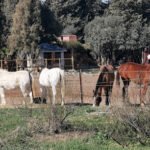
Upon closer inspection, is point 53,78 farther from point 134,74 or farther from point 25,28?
point 25,28

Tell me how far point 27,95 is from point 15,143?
905cm

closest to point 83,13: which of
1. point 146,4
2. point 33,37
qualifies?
point 146,4

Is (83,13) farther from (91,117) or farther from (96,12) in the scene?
(91,117)

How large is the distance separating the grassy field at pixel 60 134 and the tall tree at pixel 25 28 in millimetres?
42055

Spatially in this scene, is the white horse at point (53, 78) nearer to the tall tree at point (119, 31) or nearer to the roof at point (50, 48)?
the roof at point (50, 48)

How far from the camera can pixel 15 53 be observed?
56375 mm

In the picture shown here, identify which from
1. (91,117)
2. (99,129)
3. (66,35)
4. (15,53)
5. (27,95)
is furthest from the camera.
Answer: (66,35)

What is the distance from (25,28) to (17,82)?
3760cm

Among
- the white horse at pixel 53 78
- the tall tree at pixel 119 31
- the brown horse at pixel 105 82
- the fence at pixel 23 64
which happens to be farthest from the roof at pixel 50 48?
the brown horse at pixel 105 82

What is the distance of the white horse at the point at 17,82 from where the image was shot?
18803 mm

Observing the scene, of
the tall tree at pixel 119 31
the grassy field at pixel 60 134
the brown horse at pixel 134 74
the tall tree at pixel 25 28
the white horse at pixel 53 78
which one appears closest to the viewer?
the grassy field at pixel 60 134

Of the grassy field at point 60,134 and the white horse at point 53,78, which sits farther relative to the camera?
the white horse at point 53,78

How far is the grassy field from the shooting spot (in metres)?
9.74

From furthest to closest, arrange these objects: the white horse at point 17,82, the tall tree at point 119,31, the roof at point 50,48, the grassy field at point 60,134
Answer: the tall tree at point 119,31
the roof at point 50,48
the white horse at point 17,82
the grassy field at point 60,134
